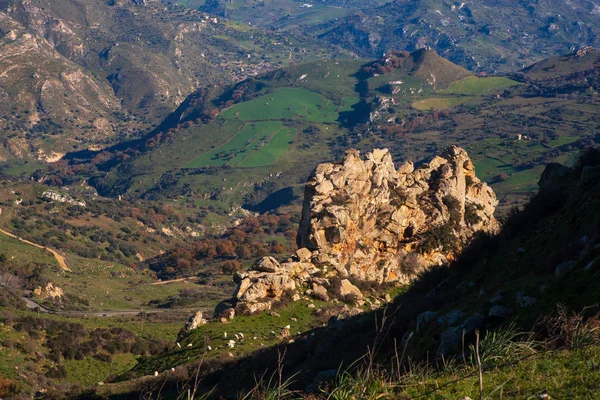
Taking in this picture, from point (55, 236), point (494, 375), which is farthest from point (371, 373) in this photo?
point (55, 236)

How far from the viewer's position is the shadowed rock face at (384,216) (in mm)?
48625

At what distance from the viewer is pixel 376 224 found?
168 feet

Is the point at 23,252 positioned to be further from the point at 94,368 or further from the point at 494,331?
the point at 494,331

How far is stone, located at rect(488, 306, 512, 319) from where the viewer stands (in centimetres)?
1461

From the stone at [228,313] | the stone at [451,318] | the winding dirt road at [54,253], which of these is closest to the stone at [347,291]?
the stone at [228,313]

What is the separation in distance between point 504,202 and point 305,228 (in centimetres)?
9509

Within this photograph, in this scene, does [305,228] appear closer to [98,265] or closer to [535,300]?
[535,300]

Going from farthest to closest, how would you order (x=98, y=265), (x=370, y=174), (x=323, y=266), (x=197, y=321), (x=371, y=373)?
(x=98, y=265) → (x=370, y=174) → (x=323, y=266) → (x=197, y=321) → (x=371, y=373)

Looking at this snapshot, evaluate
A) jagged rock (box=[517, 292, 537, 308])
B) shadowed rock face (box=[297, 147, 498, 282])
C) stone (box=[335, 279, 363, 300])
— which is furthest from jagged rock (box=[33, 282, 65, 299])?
jagged rock (box=[517, 292, 537, 308])

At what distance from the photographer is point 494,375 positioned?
34.8 feet

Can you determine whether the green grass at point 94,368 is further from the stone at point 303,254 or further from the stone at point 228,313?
the stone at point 303,254

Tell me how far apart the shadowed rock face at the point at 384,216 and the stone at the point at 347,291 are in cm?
184

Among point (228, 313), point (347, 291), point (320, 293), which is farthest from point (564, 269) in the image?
point (347, 291)

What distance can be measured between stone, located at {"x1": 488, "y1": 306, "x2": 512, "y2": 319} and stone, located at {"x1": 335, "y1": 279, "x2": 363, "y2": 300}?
1149 inches
